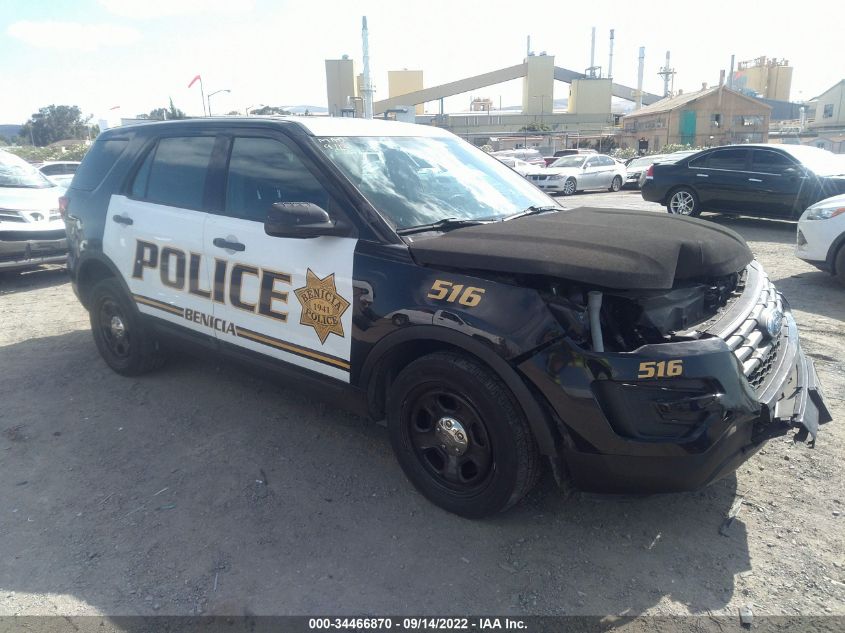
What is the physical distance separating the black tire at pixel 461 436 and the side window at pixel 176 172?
79.9 inches

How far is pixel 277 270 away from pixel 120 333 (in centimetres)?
216

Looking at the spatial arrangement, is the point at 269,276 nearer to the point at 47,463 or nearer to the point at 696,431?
the point at 47,463

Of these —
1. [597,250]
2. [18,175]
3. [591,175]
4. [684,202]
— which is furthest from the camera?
[591,175]

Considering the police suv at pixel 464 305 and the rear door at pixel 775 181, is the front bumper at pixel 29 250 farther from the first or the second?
the rear door at pixel 775 181

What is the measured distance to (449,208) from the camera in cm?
348

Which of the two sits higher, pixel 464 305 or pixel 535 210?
pixel 535 210

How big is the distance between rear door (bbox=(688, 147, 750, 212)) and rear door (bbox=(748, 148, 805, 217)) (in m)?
0.20

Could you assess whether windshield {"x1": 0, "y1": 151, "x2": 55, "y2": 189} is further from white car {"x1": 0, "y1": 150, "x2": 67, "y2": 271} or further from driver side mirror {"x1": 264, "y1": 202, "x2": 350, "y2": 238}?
driver side mirror {"x1": 264, "y1": 202, "x2": 350, "y2": 238}

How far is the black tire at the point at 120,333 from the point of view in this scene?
460 cm

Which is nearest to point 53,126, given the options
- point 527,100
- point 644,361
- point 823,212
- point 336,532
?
point 527,100

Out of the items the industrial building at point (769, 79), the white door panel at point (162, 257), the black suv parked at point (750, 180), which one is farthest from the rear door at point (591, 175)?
the industrial building at point (769, 79)

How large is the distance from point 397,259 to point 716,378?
4.86 ft

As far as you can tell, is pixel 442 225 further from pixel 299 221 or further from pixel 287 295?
pixel 287 295

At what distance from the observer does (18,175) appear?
365 inches
